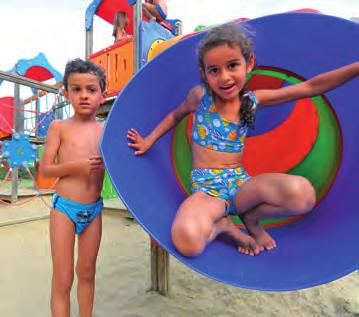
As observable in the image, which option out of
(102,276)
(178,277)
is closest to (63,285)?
(102,276)

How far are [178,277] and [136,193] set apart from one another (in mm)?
1075

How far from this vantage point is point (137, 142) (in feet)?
3.49

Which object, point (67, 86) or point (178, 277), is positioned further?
point (178, 277)

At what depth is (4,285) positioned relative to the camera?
160 cm

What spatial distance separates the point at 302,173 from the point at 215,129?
0.57 meters

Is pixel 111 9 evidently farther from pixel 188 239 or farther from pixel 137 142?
pixel 188 239

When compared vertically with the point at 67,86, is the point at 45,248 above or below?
below

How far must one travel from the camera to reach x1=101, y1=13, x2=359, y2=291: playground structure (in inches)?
36.0

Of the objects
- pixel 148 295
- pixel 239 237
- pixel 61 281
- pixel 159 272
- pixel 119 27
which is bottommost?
pixel 148 295

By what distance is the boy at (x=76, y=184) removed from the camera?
1044mm

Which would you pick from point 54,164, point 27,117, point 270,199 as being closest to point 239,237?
point 270,199

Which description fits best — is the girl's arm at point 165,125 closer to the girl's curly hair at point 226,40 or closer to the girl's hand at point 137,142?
the girl's hand at point 137,142

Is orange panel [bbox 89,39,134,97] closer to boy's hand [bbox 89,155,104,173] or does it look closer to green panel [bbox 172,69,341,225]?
green panel [bbox 172,69,341,225]

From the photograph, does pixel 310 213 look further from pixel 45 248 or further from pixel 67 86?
pixel 45 248
